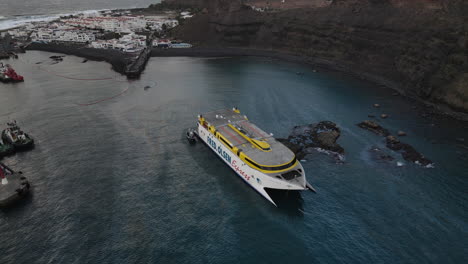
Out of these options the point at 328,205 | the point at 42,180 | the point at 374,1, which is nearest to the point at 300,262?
the point at 328,205

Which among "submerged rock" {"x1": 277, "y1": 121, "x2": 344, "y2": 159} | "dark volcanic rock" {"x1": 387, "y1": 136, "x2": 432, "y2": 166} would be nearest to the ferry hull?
"submerged rock" {"x1": 277, "y1": 121, "x2": 344, "y2": 159}

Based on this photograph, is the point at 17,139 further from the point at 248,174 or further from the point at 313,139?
the point at 313,139

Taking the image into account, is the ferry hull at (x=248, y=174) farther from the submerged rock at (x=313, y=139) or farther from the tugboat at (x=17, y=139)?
the tugboat at (x=17, y=139)

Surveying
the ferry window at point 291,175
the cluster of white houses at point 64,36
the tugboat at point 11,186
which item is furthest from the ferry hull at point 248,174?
the cluster of white houses at point 64,36

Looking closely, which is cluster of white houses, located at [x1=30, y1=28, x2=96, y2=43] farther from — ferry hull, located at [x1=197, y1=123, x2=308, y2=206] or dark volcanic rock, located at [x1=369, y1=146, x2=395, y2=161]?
dark volcanic rock, located at [x1=369, y1=146, x2=395, y2=161]

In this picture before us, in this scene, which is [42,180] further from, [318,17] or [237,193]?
[318,17]

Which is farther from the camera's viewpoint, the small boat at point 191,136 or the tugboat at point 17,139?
the small boat at point 191,136

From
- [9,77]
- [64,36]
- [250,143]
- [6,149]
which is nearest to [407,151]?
[250,143]
